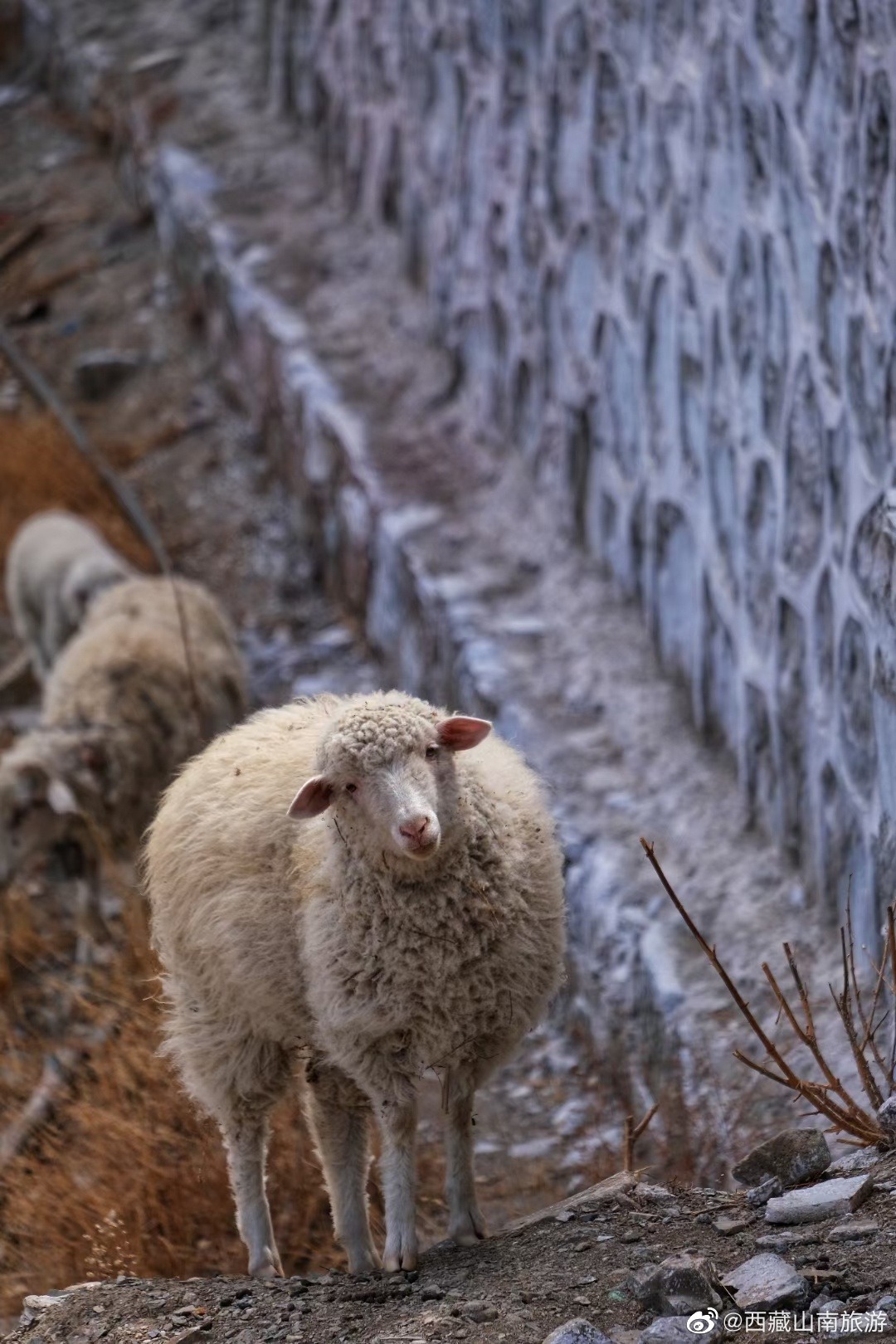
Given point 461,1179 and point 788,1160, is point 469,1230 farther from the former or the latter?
point 788,1160

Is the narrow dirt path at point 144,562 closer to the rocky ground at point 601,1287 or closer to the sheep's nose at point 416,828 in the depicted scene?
the rocky ground at point 601,1287

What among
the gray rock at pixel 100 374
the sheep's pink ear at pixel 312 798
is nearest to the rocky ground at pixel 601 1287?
the sheep's pink ear at pixel 312 798

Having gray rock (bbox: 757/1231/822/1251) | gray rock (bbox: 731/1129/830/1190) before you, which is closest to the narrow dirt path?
gray rock (bbox: 731/1129/830/1190)

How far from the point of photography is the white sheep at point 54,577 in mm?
8031

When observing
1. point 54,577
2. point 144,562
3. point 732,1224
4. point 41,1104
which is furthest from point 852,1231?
point 144,562

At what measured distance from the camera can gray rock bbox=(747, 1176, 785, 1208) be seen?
11.3 feet

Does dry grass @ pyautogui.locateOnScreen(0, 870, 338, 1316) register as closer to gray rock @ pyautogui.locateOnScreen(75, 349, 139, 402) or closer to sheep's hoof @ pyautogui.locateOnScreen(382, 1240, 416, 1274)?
sheep's hoof @ pyautogui.locateOnScreen(382, 1240, 416, 1274)

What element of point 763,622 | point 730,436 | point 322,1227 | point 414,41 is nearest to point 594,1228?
point 322,1227

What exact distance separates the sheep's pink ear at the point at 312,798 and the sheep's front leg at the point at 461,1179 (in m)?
0.71

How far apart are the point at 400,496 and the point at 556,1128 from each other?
3.34 meters

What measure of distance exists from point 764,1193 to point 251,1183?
1.25 m

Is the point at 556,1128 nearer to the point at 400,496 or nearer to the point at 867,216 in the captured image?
the point at 867,216

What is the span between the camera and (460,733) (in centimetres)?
361

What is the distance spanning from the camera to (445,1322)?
315 cm
